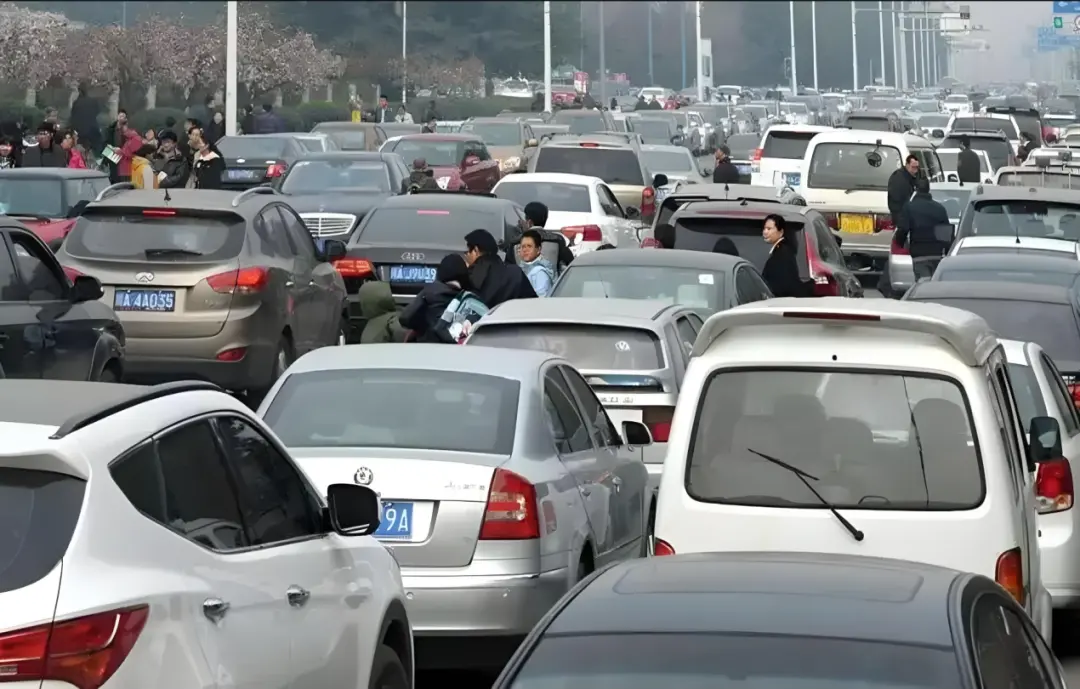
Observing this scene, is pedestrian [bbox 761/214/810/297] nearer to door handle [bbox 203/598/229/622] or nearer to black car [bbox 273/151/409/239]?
black car [bbox 273/151/409/239]

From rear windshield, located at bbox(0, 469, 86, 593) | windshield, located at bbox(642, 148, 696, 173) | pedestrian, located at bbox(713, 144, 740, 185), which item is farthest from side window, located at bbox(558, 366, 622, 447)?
windshield, located at bbox(642, 148, 696, 173)

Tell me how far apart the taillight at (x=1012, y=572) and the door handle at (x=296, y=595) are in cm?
230

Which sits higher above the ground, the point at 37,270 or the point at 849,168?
the point at 849,168

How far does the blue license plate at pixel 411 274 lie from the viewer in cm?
1875

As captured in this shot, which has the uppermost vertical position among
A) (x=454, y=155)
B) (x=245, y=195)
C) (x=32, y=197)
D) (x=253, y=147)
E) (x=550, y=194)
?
(x=253, y=147)

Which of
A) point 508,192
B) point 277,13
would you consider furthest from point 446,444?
point 277,13

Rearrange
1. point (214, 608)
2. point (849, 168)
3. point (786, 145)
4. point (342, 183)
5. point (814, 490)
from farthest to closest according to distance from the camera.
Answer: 1. point (786, 145)
2. point (849, 168)
3. point (342, 183)
4. point (814, 490)
5. point (214, 608)

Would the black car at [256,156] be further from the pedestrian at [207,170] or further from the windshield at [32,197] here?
the windshield at [32,197]

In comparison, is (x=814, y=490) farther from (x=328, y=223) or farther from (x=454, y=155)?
(x=454, y=155)

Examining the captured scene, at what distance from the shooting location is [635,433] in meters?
10.2

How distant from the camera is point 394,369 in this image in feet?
29.8

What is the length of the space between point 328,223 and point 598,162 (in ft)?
22.0

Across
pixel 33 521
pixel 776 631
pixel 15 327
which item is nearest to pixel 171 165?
pixel 15 327

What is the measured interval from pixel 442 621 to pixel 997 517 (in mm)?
2294
